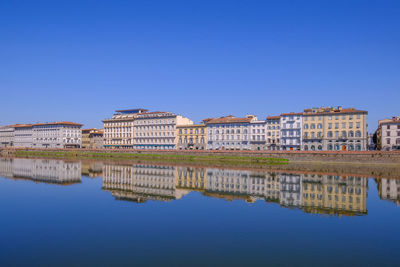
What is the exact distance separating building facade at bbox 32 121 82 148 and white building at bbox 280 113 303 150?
91728 millimetres

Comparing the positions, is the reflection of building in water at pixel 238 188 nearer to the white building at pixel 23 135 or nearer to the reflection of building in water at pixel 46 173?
the reflection of building in water at pixel 46 173

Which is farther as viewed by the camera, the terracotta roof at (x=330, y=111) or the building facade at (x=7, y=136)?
the building facade at (x=7, y=136)

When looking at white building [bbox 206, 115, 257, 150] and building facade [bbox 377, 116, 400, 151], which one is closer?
building facade [bbox 377, 116, 400, 151]

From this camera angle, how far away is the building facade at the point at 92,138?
470 ft

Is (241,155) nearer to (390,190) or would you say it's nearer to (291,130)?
(291,130)

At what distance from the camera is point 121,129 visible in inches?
5002

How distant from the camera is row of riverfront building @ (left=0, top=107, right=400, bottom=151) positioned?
85.5 meters

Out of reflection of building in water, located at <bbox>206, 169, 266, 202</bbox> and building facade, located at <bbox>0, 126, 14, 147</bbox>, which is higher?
building facade, located at <bbox>0, 126, 14, 147</bbox>

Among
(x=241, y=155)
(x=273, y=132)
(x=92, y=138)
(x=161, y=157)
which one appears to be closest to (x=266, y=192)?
(x=241, y=155)

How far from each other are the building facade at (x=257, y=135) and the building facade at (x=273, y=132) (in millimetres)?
1173

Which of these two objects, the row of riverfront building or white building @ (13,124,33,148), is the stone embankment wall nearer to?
the row of riverfront building

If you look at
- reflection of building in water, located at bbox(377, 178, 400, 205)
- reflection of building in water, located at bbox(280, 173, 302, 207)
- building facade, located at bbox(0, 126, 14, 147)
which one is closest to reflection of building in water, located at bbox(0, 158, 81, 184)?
reflection of building in water, located at bbox(280, 173, 302, 207)

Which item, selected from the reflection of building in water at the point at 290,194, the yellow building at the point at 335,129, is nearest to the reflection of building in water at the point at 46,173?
the reflection of building in water at the point at 290,194

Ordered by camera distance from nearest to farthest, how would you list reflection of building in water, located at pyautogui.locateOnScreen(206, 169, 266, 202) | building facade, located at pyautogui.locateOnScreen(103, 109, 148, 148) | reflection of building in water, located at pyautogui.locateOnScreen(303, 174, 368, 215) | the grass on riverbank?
1. reflection of building in water, located at pyautogui.locateOnScreen(303, 174, 368, 215)
2. reflection of building in water, located at pyautogui.locateOnScreen(206, 169, 266, 202)
3. the grass on riverbank
4. building facade, located at pyautogui.locateOnScreen(103, 109, 148, 148)
